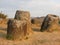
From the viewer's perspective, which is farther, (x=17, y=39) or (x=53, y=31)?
(x=53, y=31)

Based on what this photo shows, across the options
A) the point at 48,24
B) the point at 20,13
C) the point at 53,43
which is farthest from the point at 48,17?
the point at 53,43

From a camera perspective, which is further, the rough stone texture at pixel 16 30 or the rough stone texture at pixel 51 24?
the rough stone texture at pixel 51 24

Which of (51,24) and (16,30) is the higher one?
(16,30)

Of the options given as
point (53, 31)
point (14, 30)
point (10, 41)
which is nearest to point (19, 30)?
point (14, 30)

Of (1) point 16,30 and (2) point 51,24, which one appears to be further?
(2) point 51,24

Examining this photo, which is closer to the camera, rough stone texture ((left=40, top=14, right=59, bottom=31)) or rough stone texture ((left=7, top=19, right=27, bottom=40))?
rough stone texture ((left=7, top=19, right=27, bottom=40))

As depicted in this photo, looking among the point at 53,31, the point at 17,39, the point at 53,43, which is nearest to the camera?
the point at 53,43

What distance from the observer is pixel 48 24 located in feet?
50.1

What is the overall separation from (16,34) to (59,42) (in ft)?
7.87

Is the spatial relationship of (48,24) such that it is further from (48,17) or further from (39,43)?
(39,43)

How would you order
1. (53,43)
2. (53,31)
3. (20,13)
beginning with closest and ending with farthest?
(53,43) → (20,13) → (53,31)

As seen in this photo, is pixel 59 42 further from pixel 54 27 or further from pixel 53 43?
pixel 54 27

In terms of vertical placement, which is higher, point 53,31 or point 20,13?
point 20,13

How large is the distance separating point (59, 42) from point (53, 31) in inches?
171
